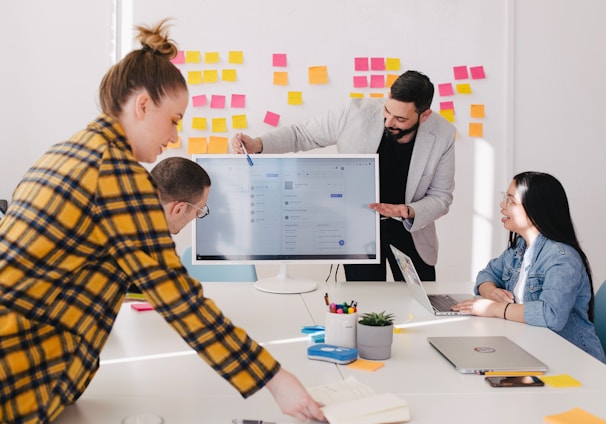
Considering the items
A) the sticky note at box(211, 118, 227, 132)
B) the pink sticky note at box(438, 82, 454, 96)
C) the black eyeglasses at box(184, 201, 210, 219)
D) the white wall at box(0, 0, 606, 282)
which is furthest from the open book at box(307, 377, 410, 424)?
the pink sticky note at box(438, 82, 454, 96)

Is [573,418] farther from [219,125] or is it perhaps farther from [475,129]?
[219,125]

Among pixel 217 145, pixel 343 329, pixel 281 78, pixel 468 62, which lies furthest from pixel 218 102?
pixel 343 329

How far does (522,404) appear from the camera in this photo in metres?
1.35

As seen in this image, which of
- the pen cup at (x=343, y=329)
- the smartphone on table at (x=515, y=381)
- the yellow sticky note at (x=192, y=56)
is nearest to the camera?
the smartphone on table at (x=515, y=381)

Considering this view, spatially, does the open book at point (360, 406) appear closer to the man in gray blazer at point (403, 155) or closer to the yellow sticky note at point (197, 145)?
the man in gray blazer at point (403, 155)

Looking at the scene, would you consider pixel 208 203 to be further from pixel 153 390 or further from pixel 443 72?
pixel 443 72

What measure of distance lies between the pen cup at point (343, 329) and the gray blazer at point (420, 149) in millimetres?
1012

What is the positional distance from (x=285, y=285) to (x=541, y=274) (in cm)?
87

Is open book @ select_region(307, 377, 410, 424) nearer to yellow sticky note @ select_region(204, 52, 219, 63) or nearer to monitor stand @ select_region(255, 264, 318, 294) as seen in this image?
monitor stand @ select_region(255, 264, 318, 294)

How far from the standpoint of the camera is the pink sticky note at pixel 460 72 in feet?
12.2

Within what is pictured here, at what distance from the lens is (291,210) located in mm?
2404

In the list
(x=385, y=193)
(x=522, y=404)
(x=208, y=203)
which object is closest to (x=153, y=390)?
→ (x=522, y=404)

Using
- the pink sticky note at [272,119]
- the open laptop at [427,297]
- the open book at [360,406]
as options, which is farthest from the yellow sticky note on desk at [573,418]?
the pink sticky note at [272,119]

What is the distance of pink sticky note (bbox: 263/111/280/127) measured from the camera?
12.2 feet
